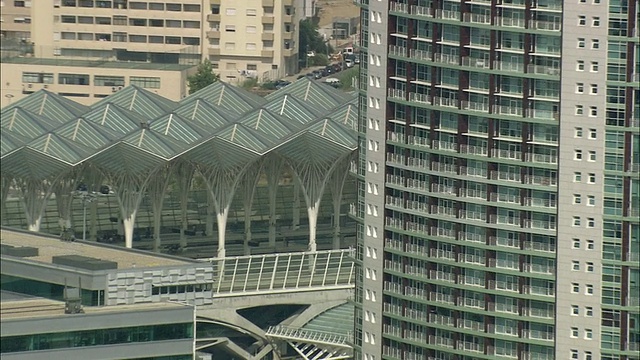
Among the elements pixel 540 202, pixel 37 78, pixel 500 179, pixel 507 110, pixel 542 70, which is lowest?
pixel 37 78

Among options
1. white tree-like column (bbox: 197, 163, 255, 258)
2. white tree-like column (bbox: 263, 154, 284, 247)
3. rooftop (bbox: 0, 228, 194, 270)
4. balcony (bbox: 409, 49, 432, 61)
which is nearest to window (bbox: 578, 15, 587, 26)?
balcony (bbox: 409, 49, 432, 61)

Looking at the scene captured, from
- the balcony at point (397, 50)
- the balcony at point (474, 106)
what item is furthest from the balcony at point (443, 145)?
the balcony at point (397, 50)

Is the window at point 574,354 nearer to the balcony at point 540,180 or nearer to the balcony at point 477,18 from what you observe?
the balcony at point 540,180

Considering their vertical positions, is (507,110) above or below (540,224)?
above

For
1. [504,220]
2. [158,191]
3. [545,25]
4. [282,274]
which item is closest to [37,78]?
[158,191]

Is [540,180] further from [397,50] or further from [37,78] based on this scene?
[37,78]

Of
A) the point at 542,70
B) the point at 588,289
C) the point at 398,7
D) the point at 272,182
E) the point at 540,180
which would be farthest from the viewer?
the point at 272,182
